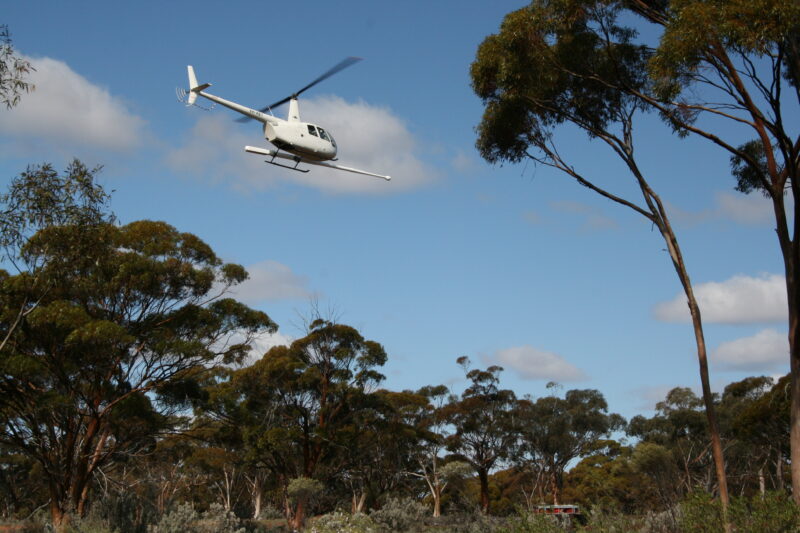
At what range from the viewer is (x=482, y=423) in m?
43.2

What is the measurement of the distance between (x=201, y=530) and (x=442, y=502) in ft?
114

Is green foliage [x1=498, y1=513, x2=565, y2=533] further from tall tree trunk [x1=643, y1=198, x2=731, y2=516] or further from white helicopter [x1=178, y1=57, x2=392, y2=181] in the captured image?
white helicopter [x1=178, y1=57, x2=392, y2=181]

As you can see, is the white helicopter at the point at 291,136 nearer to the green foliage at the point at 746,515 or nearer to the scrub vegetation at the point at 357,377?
the scrub vegetation at the point at 357,377

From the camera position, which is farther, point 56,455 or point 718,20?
point 56,455

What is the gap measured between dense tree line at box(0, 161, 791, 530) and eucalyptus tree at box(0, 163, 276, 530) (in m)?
0.06

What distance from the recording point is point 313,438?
33562mm

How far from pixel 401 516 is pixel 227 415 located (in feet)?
25.9

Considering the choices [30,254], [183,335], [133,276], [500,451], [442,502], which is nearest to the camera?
[30,254]

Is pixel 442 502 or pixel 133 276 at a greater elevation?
pixel 133 276

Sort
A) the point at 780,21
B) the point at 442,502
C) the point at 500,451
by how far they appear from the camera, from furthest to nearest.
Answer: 1. the point at 442,502
2. the point at 500,451
3. the point at 780,21

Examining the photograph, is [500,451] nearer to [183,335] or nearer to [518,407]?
[518,407]

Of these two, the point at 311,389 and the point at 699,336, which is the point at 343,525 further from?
the point at 311,389

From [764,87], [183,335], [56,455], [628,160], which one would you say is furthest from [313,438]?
[764,87]

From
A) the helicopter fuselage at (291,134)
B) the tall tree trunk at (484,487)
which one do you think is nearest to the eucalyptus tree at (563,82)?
the helicopter fuselage at (291,134)
